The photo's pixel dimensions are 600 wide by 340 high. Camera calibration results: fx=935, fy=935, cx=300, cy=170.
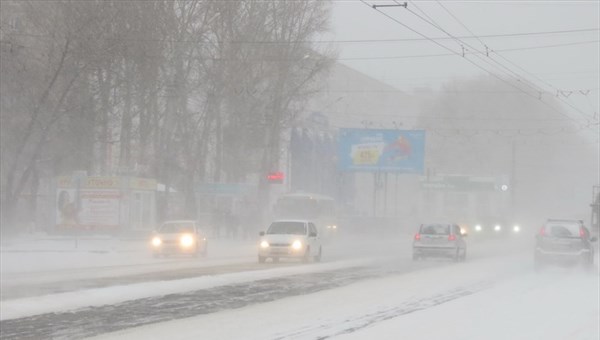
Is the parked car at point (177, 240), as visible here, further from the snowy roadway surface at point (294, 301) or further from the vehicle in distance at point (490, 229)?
the vehicle in distance at point (490, 229)

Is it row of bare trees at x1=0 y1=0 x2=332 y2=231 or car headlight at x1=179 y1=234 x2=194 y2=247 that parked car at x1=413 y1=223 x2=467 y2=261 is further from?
row of bare trees at x1=0 y1=0 x2=332 y2=231

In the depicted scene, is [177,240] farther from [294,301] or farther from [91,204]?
[294,301]

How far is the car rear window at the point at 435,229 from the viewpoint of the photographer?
120 feet

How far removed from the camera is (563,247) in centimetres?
3083

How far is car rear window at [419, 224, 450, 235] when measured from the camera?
120 ft

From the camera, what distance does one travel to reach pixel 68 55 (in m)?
41.0

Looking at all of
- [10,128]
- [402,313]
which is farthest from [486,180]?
[402,313]

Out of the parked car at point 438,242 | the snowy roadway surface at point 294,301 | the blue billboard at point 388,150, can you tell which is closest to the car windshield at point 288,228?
the snowy roadway surface at point 294,301

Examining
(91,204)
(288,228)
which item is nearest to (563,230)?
(288,228)

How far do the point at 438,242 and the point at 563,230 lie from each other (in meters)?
5.89

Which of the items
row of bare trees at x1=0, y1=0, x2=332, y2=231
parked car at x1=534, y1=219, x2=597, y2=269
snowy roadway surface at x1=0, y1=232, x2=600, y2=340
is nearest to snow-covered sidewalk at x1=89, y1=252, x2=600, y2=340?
snowy roadway surface at x1=0, y1=232, x2=600, y2=340

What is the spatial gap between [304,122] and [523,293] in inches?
1956

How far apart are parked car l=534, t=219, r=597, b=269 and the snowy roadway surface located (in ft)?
1.52

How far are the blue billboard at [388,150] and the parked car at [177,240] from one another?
31.6m
